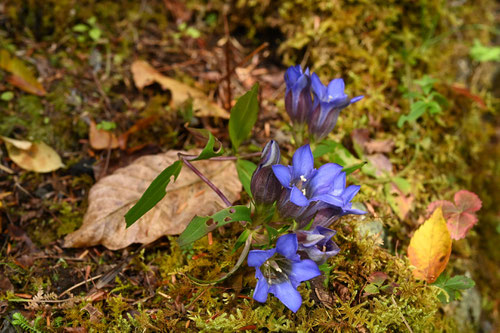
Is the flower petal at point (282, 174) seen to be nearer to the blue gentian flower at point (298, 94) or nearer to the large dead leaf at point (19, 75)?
the blue gentian flower at point (298, 94)

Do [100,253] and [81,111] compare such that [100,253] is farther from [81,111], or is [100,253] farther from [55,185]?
[81,111]

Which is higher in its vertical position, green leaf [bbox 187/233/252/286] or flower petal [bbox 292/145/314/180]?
flower petal [bbox 292/145/314/180]

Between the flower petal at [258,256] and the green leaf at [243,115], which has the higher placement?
the green leaf at [243,115]

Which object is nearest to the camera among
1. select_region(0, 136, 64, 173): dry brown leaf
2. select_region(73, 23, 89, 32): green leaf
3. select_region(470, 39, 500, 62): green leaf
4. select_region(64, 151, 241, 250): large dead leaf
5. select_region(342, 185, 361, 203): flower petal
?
select_region(342, 185, 361, 203): flower petal

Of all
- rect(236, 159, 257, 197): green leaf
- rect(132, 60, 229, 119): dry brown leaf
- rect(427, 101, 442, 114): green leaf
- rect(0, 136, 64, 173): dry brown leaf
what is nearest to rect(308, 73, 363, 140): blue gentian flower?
rect(236, 159, 257, 197): green leaf

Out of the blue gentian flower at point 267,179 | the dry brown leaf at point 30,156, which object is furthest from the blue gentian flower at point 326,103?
the dry brown leaf at point 30,156

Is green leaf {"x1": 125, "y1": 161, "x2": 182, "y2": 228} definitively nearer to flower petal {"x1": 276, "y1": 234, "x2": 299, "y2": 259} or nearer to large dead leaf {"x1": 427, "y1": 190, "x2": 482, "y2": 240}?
flower petal {"x1": 276, "y1": 234, "x2": 299, "y2": 259}
